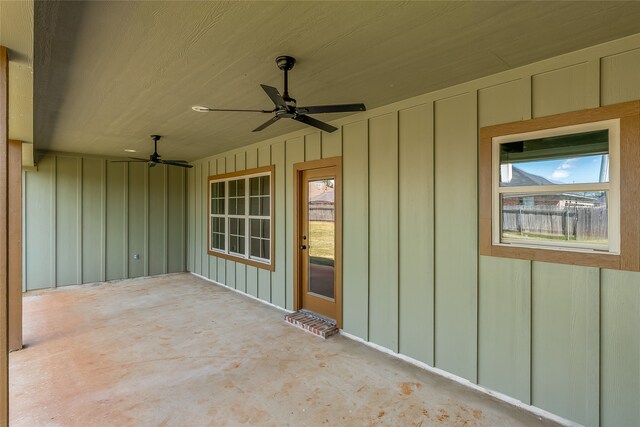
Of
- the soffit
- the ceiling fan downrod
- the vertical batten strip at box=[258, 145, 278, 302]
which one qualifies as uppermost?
the ceiling fan downrod

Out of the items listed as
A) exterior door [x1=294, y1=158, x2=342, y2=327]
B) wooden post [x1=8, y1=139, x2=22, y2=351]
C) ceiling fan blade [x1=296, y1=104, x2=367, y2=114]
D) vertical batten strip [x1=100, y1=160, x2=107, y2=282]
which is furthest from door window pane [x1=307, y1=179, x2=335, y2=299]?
vertical batten strip [x1=100, y1=160, x2=107, y2=282]

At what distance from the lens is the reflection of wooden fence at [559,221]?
2.32 metres

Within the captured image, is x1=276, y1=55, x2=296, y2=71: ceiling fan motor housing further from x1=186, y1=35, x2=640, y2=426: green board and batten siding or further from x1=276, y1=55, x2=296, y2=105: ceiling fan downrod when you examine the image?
x1=186, y1=35, x2=640, y2=426: green board and batten siding

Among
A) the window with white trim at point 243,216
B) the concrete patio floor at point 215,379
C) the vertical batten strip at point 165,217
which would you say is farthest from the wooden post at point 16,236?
the vertical batten strip at point 165,217

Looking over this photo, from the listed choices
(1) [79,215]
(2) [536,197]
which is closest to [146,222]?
(1) [79,215]

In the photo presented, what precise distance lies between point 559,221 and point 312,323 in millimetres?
3013

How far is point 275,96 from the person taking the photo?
2289 mm

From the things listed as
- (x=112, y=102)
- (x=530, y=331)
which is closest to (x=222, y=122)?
(x=112, y=102)

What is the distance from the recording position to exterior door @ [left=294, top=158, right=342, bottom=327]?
4121 millimetres

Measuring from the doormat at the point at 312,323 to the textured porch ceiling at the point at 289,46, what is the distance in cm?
279

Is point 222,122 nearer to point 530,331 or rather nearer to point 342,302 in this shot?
point 342,302

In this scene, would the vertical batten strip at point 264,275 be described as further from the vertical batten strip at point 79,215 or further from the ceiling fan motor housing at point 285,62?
the vertical batten strip at point 79,215

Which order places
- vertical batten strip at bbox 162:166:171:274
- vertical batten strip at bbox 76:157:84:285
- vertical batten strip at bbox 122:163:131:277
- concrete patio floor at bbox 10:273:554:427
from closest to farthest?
concrete patio floor at bbox 10:273:554:427 < vertical batten strip at bbox 76:157:84:285 < vertical batten strip at bbox 122:163:131:277 < vertical batten strip at bbox 162:166:171:274

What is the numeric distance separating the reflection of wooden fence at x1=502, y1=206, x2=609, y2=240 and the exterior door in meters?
1.97
